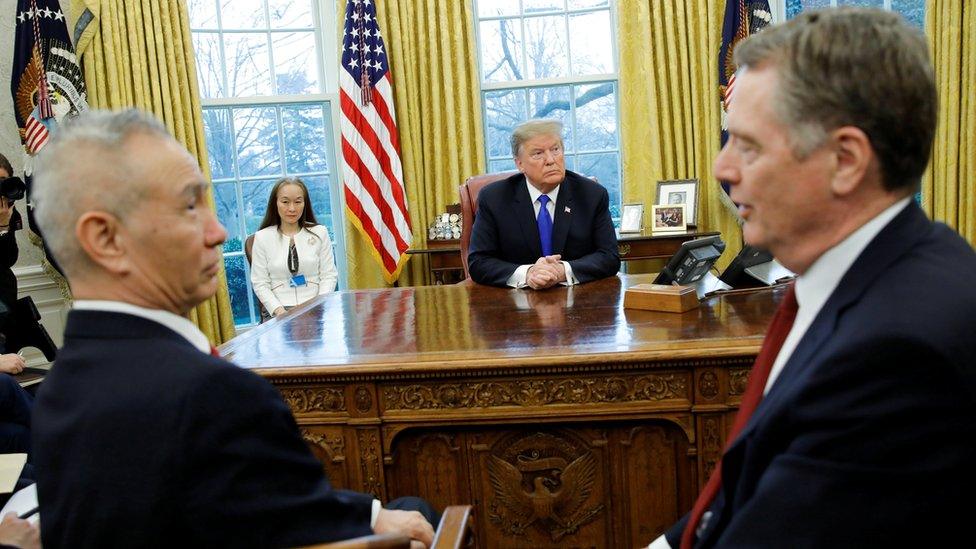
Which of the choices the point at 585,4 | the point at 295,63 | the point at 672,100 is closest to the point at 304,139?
the point at 295,63

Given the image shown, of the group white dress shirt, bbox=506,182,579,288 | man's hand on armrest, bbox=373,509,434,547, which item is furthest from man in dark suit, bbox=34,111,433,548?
white dress shirt, bbox=506,182,579,288

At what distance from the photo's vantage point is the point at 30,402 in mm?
2902

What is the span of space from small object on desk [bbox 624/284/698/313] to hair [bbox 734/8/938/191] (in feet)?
4.91

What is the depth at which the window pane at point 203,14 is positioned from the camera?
229 inches

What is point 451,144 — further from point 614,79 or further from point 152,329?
point 152,329

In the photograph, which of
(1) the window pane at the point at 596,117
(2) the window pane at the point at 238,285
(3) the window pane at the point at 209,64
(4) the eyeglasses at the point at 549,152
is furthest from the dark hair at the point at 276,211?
(1) the window pane at the point at 596,117

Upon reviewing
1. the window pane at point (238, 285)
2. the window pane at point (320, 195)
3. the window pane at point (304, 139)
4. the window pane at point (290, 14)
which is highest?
the window pane at point (290, 14)

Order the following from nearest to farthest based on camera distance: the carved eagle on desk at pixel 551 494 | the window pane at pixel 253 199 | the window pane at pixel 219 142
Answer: the carved eagle on desk at pixel 551 494
the window pane at pixel 219 142
the window pane at pixel 253 199

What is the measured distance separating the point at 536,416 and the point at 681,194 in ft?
11.8

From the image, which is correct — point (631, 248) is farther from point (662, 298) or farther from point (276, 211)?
point (662, 298)

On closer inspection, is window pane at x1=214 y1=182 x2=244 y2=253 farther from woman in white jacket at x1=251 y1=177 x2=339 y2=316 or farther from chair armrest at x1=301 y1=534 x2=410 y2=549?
chair armrest at x1=301 y1=534 x2=410 y2=549

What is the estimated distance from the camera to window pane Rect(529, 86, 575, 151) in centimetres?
593

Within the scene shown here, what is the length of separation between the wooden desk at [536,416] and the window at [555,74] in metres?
3.73

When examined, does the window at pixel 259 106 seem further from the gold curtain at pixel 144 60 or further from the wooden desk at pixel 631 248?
the wooden desk at pixel 631 248
